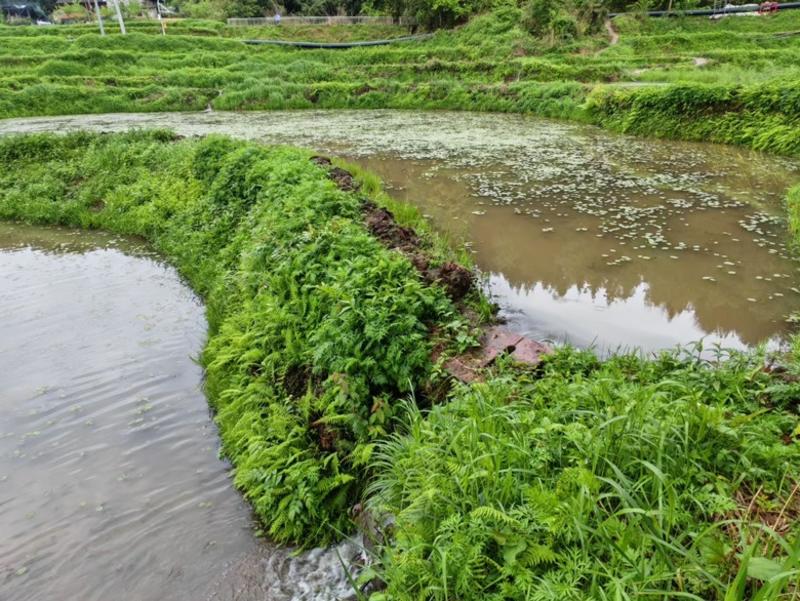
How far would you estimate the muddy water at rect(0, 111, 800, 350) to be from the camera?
591 cm

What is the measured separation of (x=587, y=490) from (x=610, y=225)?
22.8ft

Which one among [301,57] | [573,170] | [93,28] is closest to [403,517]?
[573,170]

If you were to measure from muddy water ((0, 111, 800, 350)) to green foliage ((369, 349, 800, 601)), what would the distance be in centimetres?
222

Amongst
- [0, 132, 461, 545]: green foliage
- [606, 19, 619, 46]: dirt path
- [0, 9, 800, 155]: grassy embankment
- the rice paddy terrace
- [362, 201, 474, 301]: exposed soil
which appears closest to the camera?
the rice paddy terrace

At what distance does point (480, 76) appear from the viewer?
27.3m

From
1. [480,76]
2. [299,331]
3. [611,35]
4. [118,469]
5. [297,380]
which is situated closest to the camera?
[118,469]

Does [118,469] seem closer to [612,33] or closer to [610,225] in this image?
[610,225]

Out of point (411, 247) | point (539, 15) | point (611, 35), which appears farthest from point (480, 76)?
point (411, 247)

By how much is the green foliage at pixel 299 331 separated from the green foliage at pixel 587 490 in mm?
594

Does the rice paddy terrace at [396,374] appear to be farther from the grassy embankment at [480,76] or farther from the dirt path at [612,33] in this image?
the dirt path at [612,33]

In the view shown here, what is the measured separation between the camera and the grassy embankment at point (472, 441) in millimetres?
2311

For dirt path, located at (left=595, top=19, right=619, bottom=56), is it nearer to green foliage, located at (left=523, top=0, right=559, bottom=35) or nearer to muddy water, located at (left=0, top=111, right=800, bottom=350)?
green foliage, located at (left=523, top=0, right=559, bottom=35)

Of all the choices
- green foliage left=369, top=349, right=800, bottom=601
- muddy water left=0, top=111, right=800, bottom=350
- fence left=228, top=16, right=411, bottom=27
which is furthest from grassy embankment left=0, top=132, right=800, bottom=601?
fence left=228, top=16, right=411, bottom=27

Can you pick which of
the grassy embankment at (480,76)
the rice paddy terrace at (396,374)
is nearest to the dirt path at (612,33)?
the grassy embankment at (480,76)
